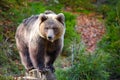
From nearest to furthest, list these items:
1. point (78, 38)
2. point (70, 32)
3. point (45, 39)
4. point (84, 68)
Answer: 1. point (45, 39)
2. point (84, 68)
3. point (78, 38)
4. point (70, 32)

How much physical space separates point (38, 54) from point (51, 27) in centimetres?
54

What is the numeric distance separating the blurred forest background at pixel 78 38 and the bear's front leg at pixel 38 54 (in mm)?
759

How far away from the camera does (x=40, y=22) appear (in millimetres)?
9281

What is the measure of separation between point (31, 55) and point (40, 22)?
0.60 meters

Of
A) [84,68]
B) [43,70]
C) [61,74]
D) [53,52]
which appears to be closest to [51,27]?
[53,52]

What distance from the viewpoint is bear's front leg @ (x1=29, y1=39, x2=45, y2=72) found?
9195 millimetres

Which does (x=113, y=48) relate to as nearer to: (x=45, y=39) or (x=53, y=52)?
(x=53, y=52)

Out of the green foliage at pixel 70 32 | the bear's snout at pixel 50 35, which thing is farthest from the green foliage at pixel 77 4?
the bear's snout at pixel 50 35

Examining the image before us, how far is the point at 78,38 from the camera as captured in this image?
1617 cm

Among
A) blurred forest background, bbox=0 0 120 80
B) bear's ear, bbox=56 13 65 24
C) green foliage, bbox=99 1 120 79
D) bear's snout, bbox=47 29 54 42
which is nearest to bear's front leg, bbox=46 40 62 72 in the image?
bear's snout, bbox=47 29 54 42

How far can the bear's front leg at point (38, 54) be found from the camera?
30.2ft

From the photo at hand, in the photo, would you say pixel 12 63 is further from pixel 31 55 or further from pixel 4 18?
pixel 31 55

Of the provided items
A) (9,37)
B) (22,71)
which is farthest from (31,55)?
(9,37)

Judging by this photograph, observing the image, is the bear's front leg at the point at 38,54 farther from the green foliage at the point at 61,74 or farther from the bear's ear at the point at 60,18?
the green foliage at the point at 61,74
